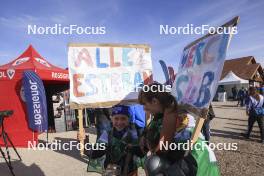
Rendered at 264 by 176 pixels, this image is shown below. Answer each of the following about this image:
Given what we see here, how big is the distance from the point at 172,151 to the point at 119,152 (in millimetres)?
966

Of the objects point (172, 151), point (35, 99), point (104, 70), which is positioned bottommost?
point (172, 151)

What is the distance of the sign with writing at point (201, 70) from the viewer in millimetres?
2334

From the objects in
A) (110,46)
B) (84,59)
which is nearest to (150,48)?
(110,46)

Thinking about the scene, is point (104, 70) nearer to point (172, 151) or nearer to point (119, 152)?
point (119, 152)

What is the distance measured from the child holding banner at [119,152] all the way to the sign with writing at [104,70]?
1.84 meters

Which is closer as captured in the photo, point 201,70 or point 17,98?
point 201,70

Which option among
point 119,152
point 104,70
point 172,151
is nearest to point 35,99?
point 104,70

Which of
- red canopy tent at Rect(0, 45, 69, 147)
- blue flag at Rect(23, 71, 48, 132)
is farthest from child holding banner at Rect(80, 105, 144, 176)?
red canopy tent at Rect(0, 45, 69, 147)

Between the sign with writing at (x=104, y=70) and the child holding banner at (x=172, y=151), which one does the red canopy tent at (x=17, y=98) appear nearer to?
the sign with writing at (x=104, y=70)

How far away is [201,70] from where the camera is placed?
2670 millimetres

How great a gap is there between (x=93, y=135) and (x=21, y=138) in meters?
2.66

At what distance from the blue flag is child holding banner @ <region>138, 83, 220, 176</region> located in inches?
262

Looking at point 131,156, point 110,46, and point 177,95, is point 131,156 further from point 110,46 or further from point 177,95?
point 110,46

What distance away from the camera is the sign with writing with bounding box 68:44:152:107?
16.5 ft
